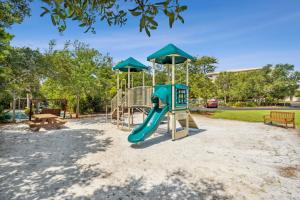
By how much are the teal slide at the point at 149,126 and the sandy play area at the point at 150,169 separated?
1.35 feet

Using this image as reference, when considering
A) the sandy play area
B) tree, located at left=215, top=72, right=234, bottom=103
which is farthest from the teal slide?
tree, located at left=215, top=72, right=234, bottom=103

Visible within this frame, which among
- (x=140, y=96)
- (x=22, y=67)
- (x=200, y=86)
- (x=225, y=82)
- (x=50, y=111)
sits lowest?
(x=50, y=111)

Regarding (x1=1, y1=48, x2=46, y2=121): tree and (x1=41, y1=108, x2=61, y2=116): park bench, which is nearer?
(x1=1, y1=48, x2=46, y2=121): tree

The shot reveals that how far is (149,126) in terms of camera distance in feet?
27.8

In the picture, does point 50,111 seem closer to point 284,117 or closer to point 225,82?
point 284,117

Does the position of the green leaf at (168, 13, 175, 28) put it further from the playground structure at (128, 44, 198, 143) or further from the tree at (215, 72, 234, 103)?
the tree at (215, 72, 234, 103)

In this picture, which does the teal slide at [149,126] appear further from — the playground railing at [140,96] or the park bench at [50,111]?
the park bench at [50,111]

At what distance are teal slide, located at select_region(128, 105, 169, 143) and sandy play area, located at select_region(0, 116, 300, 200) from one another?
0.41 meters

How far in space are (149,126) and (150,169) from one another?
320cm

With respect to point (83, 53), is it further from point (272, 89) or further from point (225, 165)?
point (272, 89)

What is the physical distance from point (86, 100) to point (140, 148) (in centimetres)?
1476

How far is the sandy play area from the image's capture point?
404 cm

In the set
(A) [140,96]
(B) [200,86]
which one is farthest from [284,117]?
(A) [140,96]

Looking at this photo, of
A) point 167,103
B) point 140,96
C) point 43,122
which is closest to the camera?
point 167,103
